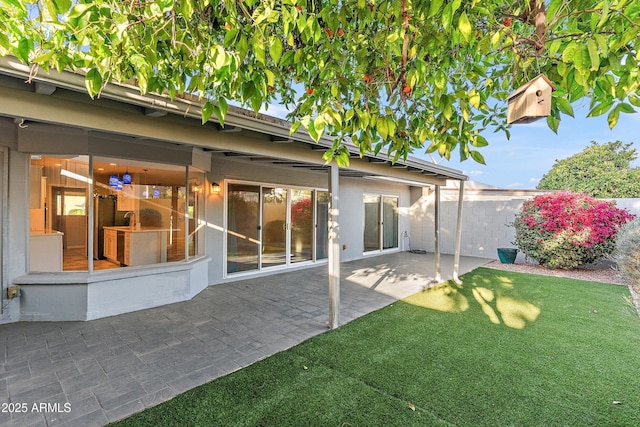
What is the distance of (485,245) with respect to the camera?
1173cm

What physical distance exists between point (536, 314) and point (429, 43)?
5.21 m

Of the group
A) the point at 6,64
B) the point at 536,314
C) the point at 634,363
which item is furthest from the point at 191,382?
the point at 536,314

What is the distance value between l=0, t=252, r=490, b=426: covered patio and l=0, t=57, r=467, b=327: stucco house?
0.52m

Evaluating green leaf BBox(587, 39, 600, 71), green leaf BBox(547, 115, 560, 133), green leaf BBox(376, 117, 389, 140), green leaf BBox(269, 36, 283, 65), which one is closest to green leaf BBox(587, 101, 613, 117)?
green leaf BBox(547, 115, 560, 133)

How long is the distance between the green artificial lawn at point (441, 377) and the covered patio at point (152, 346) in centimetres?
33

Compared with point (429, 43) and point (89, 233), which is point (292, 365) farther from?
point (89, 233)

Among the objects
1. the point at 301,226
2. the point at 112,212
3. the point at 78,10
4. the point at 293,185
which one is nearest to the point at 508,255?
the point at 301,226

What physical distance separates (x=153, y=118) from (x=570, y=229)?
34.4ft

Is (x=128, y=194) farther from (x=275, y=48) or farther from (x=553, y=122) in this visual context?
(x=553, y=122)

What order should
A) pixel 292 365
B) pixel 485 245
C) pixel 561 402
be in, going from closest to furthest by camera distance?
pixel 561 402 → pixel 292 365 → pixel 485 245

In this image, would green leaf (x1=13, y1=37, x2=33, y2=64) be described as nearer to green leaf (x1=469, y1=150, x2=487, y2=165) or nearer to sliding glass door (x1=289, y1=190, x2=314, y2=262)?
green leaf (x1=469, y1=150, x2=487, y2=165)

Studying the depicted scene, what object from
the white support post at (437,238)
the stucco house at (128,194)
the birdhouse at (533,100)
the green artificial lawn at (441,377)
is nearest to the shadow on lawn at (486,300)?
the green artificial lawn at (441,377)

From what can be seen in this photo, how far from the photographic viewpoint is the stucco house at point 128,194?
3021 mm

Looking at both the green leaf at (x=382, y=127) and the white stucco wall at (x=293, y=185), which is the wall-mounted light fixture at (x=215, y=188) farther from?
the green leaf at (x=382, y=127)
